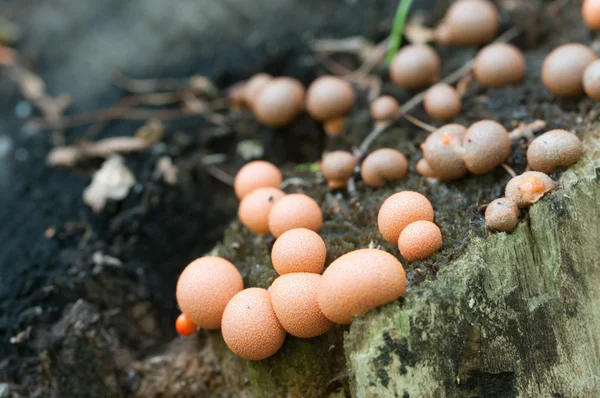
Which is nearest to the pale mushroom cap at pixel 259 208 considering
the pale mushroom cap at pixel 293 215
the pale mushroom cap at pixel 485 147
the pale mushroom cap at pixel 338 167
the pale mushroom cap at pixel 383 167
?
the pale mushroom cap at pixel 293 215

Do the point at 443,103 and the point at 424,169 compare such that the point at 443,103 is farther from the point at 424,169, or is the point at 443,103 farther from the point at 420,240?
the point at 420,240

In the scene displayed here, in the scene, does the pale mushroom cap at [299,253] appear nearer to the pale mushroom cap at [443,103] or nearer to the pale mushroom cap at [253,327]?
the pale mushroom cap at [253,327]

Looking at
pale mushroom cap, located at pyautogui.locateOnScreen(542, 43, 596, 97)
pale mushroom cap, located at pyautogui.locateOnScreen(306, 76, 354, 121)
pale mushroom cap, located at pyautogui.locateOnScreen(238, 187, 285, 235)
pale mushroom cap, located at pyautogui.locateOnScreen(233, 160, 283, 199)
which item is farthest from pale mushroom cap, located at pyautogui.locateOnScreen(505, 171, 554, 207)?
pale mushroom cap, located at pyautogui.locateOnScreen(306, 76, 354, 121)

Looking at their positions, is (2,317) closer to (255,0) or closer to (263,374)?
(263,374)

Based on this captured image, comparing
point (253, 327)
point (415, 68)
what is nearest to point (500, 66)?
point (415, 68)

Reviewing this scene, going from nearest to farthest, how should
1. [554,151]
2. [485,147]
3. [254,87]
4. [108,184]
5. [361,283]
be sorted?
[361,283], [554,151], [485,147], [108,184], [254,87]

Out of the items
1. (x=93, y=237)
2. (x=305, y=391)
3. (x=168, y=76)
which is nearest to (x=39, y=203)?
(x=93, y=237)
